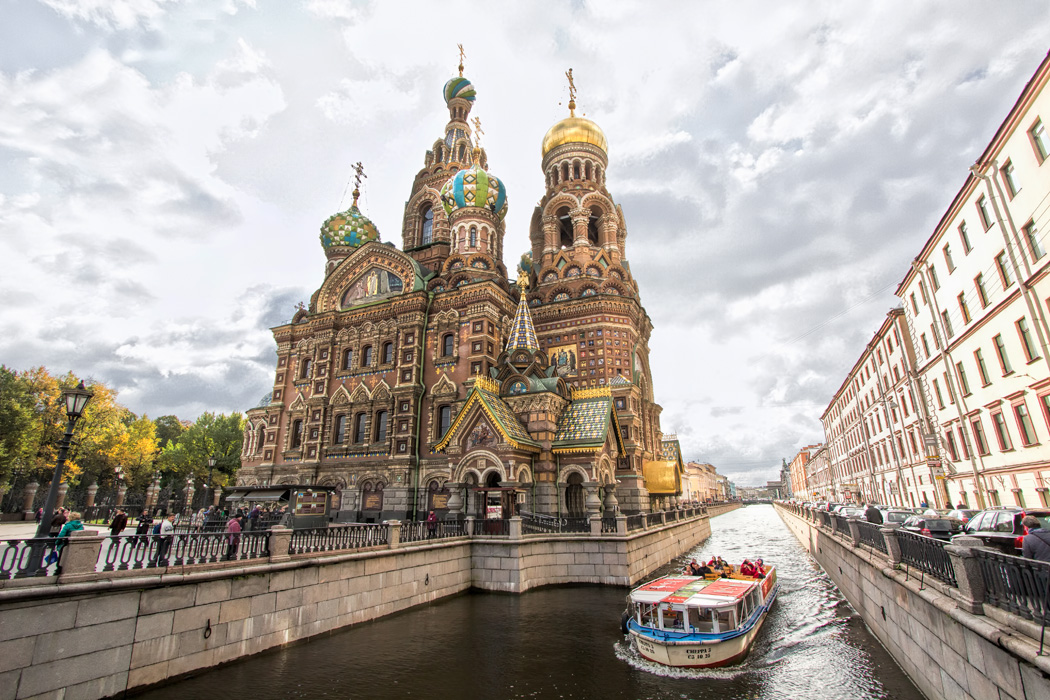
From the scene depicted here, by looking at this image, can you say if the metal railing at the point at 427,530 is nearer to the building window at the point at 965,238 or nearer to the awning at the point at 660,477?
the awning at the point at 660,477

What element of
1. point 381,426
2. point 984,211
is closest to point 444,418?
point 381,426

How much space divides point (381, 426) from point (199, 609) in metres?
20.1

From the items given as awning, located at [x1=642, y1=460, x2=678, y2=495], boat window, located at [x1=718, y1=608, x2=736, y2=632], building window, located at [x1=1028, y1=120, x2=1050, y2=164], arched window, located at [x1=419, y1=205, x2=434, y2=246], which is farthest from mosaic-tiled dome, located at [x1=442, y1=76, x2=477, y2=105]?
boat window, located at [x1=718, y1=608, x2=736, y2=632]

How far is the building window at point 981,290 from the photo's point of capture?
21.7m

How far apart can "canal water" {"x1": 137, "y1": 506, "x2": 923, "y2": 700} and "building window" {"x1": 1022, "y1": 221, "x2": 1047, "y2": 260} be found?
1393 cm

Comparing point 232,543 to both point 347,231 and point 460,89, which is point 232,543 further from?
point 460,89

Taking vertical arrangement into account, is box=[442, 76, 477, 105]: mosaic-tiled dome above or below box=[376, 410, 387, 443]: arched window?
above

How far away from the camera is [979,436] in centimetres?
2362

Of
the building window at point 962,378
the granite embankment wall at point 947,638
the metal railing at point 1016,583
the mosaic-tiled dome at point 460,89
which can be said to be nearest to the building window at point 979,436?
the building window at point 962,378

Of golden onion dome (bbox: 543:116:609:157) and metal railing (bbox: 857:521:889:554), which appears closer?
metal railing (bbox: 857:521:889:554)

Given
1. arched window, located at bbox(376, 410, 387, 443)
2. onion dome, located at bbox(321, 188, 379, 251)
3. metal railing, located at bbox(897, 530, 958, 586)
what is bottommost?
metal railing, located at bbox(897, 530, 958, 586)

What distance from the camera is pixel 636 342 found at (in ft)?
110

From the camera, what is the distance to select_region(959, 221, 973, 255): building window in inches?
896

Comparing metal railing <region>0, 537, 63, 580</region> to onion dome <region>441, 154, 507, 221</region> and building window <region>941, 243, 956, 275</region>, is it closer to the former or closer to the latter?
onion dome <region>441, 154, 507, 221</region>
